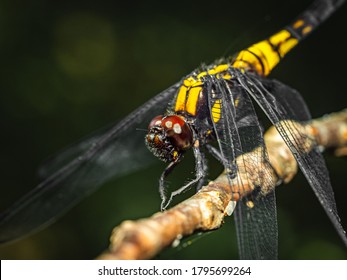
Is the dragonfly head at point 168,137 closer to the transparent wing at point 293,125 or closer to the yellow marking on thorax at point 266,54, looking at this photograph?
the transparent wing at point 293,125

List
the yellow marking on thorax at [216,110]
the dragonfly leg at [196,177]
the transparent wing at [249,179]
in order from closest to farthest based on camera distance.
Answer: the transparent wing at [249,179]
the dragonfly leg at [196,177]
the yellow marking on thorax at [216,110]

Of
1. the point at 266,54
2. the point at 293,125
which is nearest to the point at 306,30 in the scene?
the point at 266,54

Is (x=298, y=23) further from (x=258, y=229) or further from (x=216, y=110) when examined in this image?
(x=258, y=229)

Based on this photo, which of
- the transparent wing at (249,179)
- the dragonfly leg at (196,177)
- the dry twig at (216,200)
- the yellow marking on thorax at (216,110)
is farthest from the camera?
the yellow marking on thorax at (216,110)

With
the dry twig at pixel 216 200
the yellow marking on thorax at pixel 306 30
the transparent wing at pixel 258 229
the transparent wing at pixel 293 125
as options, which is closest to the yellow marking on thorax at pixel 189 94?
the transparent wing at pixel 293 125

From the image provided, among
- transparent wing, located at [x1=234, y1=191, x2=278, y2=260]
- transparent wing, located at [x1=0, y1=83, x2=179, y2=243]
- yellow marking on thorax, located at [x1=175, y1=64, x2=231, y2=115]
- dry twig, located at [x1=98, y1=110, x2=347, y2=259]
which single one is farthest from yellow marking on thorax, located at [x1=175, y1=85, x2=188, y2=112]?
transparent wing, located at [x1=234, y1=191, x2=278, y2=260]

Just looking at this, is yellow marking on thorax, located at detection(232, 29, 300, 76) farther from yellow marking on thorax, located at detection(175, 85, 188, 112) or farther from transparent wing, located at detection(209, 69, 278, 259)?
transparent wing, located at detection(209, 69, 278, 259)
